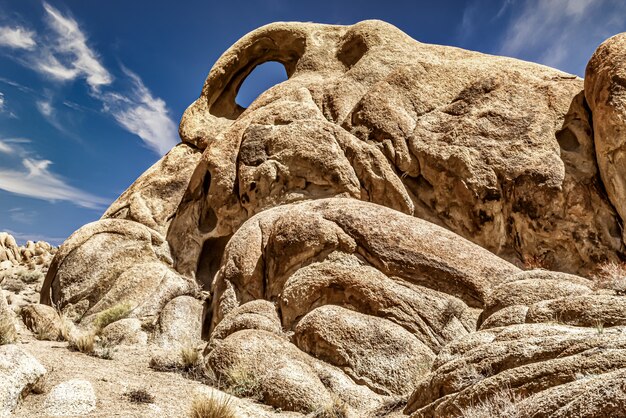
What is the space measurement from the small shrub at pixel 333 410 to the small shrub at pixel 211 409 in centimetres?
152

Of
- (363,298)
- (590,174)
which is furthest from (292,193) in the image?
(590,174)

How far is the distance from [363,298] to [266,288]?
298 cm

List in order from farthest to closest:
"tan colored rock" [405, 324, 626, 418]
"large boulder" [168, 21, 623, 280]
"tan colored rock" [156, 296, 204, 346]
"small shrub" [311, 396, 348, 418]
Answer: "large boulder" [168, 21, 623, 280] < "tan colored rock" [156, 296, 204, 346] < "small shrub" [311, 396, 348, 418] < "tan colored rock" [405, 324, 626, 418]

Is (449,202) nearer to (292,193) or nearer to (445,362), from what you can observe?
(292,193)

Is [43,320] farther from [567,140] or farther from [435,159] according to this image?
[567,140]

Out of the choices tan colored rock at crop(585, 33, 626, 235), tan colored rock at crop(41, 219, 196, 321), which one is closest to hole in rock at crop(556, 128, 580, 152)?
tan colored rock at crop(585, 33, 626, 235)

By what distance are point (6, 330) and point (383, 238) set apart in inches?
291

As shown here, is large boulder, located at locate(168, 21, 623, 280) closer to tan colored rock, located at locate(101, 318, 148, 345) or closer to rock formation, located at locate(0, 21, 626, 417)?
rock formation, located at locate(0, 21, 626, 417)

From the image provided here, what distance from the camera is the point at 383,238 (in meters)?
12.1

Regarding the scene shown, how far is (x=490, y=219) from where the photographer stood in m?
16.7

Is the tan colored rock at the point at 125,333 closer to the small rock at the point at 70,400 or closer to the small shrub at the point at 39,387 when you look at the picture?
the small shrub at the point at 39,387

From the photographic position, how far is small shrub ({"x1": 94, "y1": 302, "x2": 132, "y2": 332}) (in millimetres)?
14508

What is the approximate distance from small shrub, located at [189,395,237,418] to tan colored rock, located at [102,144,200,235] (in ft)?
46.8

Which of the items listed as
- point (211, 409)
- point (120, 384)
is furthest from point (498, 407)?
point (120, 384)
